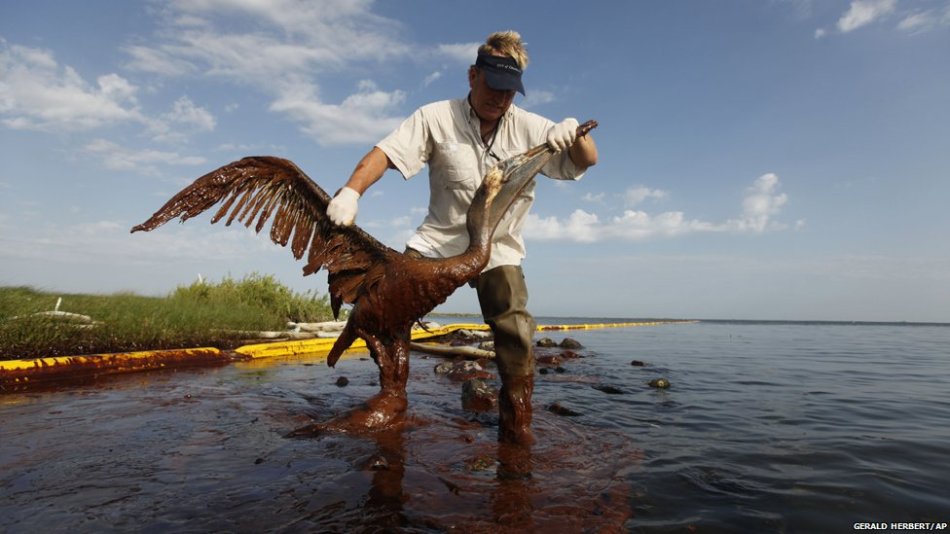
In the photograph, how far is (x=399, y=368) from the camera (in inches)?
145

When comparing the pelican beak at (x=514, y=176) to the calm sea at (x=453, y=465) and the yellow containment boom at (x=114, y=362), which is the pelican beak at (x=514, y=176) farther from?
the yellow containment boom at (x=114, y=362)

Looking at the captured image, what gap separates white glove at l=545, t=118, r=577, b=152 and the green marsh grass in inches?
245

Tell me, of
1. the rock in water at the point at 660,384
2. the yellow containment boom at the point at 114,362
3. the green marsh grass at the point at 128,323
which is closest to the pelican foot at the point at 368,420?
the yellow containment boom at the point at 114,362

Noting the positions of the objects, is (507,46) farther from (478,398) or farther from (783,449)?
(783,449)

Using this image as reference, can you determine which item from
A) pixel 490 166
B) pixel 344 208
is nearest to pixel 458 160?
pixel 490 166

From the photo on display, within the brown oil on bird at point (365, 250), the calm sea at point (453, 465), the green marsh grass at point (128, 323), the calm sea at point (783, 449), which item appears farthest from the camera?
the green marsh grass at point (128, 323)

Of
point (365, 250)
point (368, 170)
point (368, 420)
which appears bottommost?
point (368, 420)

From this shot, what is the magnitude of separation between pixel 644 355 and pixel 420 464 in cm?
921

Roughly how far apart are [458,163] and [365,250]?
0.96 meters

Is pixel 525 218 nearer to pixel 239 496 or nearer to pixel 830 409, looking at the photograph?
pixel 239 496

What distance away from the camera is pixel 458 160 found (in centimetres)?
372

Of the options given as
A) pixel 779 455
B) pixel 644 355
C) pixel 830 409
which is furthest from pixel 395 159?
pixel 644 355

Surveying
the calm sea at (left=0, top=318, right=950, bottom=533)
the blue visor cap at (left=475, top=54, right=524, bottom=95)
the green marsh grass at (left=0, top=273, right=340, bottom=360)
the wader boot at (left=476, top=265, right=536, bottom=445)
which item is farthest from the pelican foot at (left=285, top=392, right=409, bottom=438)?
the green marsh grass at (left=0, top=273, right=340, bottom=360)

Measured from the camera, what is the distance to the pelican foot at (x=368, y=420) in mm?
3396
